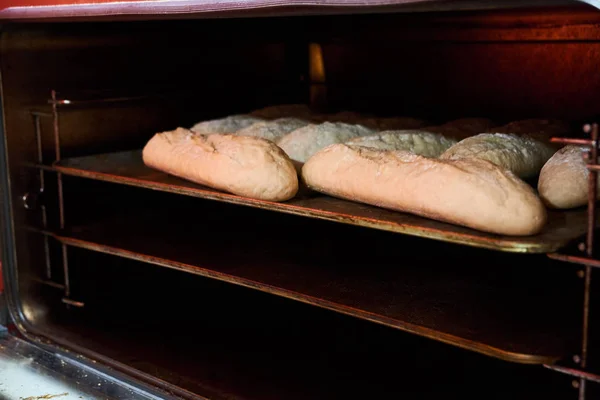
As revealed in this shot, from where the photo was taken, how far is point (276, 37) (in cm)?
304

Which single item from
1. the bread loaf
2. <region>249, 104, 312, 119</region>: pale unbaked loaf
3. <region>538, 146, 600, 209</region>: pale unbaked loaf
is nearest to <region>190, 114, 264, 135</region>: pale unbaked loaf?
<region>249, 104, 312, 119</region>: pale unbaked loaf

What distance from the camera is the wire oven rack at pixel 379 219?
1.37m

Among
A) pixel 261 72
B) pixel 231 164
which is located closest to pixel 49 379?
pixel 231 164

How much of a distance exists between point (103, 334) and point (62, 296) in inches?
11.9

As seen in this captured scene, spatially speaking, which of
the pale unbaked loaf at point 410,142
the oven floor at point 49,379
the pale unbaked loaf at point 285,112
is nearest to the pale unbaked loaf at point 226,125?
the pale unbaked loaf at point 285,112

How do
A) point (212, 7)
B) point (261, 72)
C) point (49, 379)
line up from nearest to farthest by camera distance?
point (212, 7) < point (49, 379) < point (261, 72)

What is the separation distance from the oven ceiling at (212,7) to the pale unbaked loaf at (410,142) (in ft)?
2.11

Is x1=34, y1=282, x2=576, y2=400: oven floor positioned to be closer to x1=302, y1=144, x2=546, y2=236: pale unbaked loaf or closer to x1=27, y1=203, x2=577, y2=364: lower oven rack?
x1=27, y1=203, x2=577, y2=364: lower oven rack

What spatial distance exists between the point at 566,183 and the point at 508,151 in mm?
300

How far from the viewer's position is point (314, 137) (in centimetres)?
229

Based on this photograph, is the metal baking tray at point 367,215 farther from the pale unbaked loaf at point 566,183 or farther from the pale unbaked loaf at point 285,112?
the pale unbaked loaf at point 285,112

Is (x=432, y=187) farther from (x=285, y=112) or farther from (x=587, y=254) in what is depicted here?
(x=285, y=112)

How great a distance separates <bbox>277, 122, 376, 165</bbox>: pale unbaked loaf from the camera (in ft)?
7.39

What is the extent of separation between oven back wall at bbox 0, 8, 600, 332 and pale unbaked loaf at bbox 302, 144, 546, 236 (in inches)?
27.2
